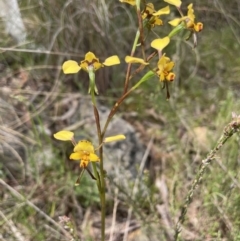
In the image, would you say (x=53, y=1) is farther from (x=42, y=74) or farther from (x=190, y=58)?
(x=190, y=58)

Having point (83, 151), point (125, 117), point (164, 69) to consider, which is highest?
point (164, 69)

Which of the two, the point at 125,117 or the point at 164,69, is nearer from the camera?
the point at 164,69

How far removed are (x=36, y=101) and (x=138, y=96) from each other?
0.43 m

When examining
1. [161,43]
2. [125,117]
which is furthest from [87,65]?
[125,117]

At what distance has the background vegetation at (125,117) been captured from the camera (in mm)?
1441

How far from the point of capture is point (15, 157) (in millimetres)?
1687

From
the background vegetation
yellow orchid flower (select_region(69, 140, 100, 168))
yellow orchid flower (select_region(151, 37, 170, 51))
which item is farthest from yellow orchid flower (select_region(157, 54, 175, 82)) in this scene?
the background vegetation

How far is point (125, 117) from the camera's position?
207 centimetres

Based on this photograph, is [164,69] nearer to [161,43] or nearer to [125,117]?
[161,43]

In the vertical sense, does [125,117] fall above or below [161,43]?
below

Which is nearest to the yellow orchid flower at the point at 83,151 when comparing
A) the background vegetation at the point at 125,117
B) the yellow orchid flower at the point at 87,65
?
the yellow orchid flower at the point at 87,65

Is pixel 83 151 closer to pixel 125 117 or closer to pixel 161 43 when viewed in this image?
pixel 161 43

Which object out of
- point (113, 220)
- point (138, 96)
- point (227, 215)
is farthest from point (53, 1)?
point (227, 215)

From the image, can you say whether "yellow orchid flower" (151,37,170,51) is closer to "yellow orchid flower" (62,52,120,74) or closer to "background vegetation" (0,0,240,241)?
"yellow orchid flower" (62,52,120,74)
